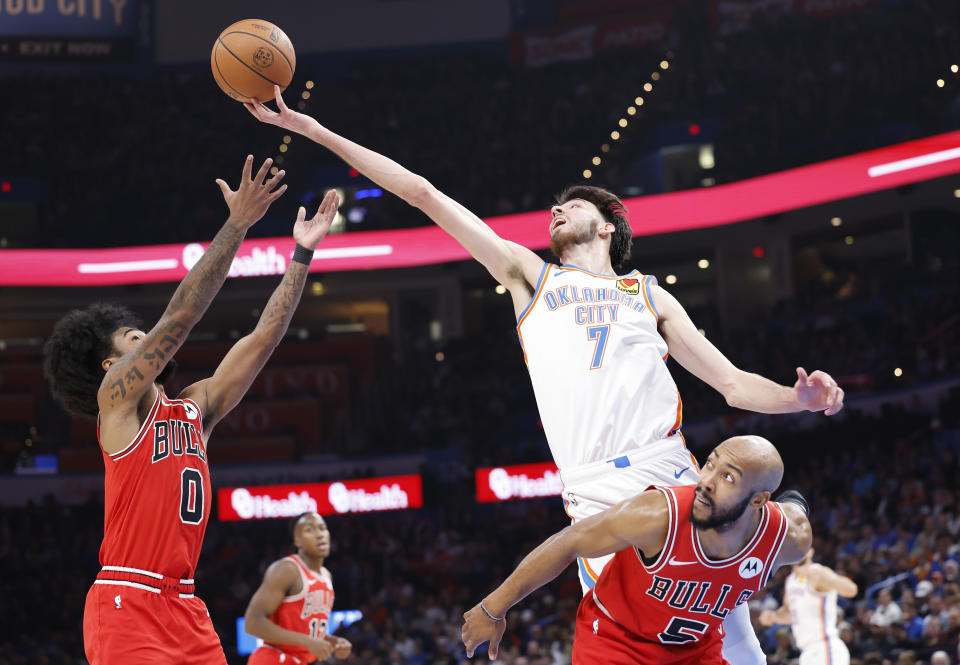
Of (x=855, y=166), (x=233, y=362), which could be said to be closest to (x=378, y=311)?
(x=855, y=166)

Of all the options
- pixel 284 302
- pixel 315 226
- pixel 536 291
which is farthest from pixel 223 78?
pixel 536 291

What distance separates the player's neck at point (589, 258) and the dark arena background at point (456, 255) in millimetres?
9999

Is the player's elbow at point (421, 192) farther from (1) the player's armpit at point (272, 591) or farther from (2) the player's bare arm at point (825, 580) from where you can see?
(2) the player's bare arm at point (825, 580)

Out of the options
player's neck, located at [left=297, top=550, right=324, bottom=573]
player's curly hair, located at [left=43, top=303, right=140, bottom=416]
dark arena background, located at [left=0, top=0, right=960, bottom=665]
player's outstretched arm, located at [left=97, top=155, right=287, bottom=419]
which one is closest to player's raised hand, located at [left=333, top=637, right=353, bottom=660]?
player's neck, located at [left=297, top=550, right=324, bottom=573]

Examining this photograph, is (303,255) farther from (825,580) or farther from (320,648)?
(825,580)

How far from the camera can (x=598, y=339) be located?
364 cm

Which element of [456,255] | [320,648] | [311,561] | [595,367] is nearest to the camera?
[595,367]

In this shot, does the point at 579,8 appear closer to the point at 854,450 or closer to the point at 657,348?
the point at 854,450

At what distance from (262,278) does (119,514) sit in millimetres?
18917

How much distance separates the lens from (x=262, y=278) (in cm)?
2202

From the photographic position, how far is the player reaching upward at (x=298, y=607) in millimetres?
6361

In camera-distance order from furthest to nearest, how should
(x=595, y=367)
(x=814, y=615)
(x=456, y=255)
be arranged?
(x=456, y=255)
(x=814, y=615)
(x=595, y=367)

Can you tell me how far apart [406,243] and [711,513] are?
660 inches

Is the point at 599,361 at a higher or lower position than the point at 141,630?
higher
